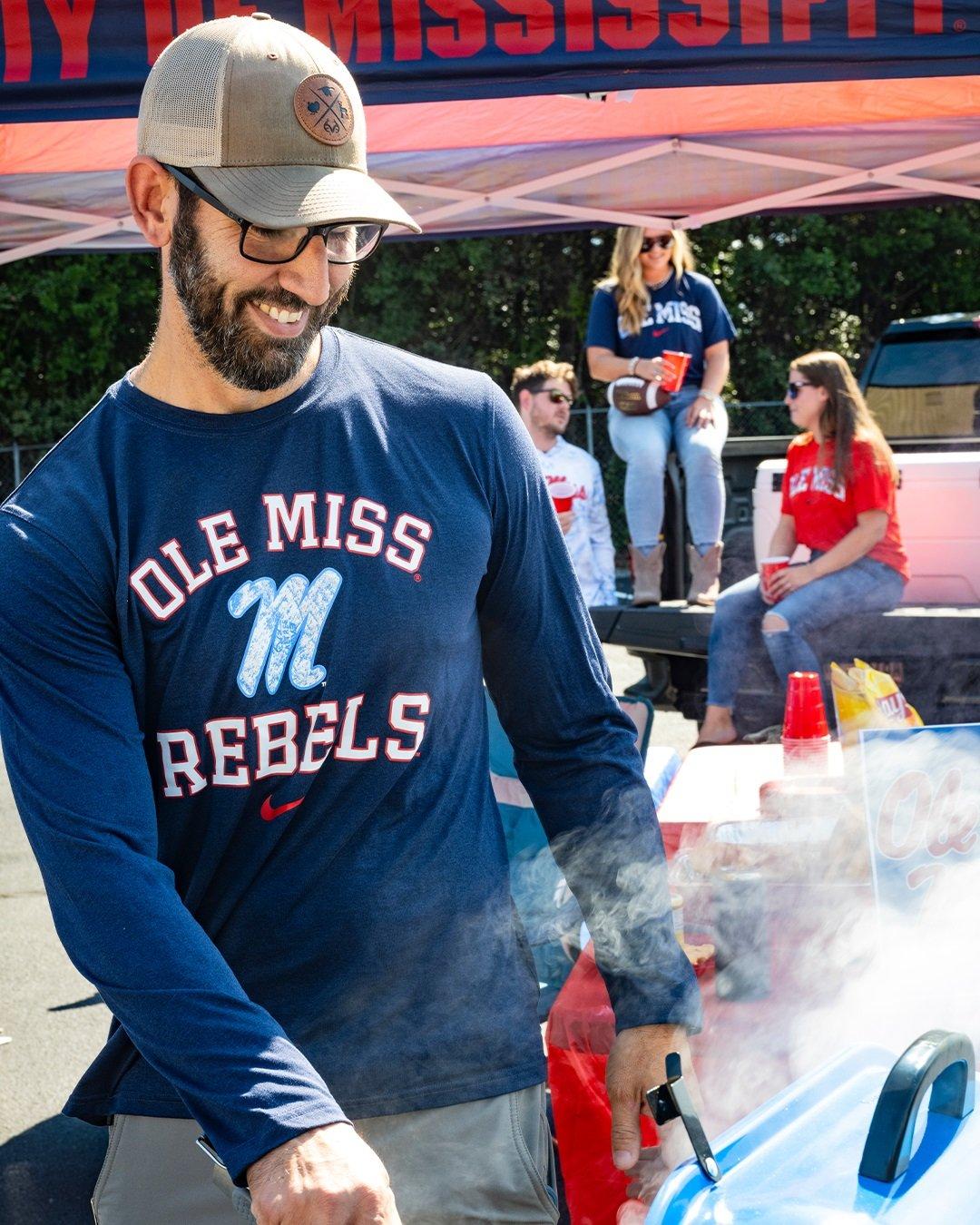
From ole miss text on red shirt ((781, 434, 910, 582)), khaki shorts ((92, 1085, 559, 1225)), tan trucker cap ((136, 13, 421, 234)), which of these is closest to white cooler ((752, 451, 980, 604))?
ole miss text on red shirt ((781, 434, 910, 582))

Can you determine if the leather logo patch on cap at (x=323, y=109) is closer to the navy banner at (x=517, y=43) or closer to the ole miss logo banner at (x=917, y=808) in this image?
the ole miss logo banner at (x=917, y=808)

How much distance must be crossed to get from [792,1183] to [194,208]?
1.16m

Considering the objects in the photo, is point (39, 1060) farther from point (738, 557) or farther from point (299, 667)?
point (738, 557)

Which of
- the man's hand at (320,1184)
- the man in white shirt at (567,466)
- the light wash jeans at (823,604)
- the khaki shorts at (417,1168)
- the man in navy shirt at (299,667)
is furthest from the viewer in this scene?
the man in white shirt at (567,466)

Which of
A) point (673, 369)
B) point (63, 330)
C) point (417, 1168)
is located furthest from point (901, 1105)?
point (63, 330)

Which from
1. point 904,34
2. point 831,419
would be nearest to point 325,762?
point 904,34

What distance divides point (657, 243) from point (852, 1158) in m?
5.96

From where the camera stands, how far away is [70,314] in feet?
51.0

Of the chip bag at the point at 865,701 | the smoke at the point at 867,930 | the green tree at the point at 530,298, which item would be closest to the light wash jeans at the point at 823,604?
the chip bag at the point at 865,701

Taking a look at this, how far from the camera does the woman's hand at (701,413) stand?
22.1ft

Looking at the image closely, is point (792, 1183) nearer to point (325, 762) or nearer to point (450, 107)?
point (325, 762)

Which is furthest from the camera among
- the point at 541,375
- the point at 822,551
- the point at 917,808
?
the point at 541,375

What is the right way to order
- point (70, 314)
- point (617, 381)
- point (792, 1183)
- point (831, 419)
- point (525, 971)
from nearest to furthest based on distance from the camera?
point (792, 1183), point (525, 971), point (831, 419), point (617, 381), point (70, 314)

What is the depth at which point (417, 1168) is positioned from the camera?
1605mm
